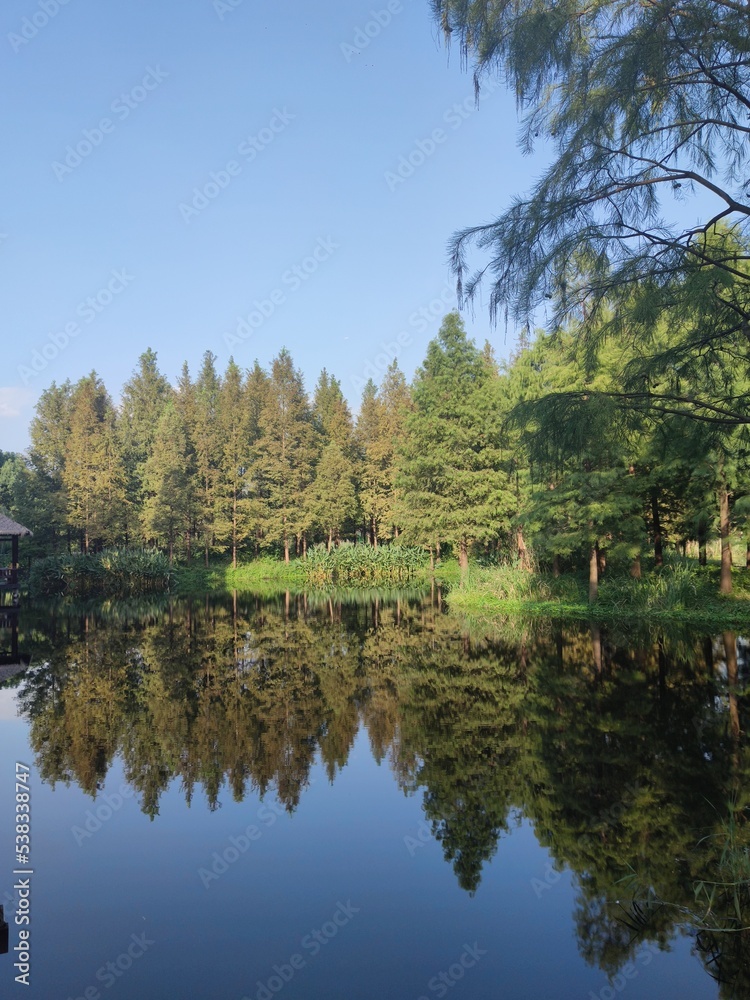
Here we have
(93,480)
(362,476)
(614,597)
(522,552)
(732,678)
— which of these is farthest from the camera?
(362,476)

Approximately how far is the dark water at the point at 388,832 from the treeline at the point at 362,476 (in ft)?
21.0

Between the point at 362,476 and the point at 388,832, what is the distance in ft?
115

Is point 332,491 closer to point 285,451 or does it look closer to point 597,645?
point 285,451

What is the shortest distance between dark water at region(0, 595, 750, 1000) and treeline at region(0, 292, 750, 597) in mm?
6416

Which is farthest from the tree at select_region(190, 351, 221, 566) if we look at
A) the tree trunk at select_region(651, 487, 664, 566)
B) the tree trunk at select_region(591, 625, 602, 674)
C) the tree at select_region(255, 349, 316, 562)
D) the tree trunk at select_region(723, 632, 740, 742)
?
the tree trunk at select_region(723, 632, 740, 742)

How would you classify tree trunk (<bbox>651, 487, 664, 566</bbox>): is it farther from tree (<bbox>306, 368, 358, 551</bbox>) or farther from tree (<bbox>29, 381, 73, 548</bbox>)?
tree (<bbox>29, 381, 73, 548</bbox>)

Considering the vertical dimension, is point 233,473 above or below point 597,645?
above

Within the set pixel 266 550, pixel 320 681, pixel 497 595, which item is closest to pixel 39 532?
pixel 266 550

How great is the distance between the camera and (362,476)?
41.1 meters

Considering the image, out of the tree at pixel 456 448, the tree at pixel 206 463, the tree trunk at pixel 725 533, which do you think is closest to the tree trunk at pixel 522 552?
the tree at pixel 456 448

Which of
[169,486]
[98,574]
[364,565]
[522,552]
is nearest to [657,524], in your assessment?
[522,552]

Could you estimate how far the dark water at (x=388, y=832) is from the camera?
14.4 feet

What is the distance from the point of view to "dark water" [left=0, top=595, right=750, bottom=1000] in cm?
438

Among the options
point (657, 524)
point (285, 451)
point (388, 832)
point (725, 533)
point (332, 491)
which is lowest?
point (388, 832)
